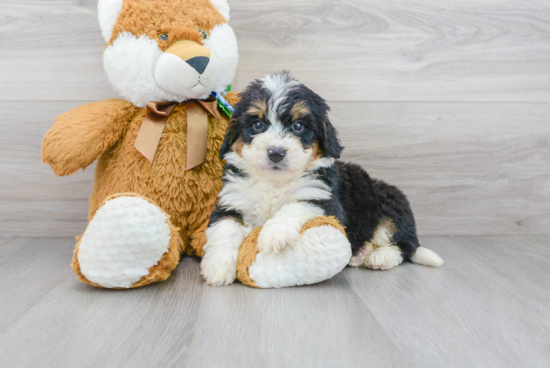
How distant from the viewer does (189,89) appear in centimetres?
178

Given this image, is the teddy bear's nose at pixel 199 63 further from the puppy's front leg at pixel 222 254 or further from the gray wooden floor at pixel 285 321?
the gray wooden floor at pixel 285 321

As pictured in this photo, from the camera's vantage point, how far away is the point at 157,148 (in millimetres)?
1841

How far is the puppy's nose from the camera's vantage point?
152cm

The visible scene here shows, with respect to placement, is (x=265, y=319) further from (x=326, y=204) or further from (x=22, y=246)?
(x=22, y=246)

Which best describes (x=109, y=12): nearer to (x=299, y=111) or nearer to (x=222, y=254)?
(x=299, y=111)

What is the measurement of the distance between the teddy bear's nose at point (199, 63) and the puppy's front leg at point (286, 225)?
647 mm

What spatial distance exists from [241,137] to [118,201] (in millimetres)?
509

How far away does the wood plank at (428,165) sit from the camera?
7.65ft

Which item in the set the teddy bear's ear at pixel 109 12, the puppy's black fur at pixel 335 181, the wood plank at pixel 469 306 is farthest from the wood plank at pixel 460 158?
the teddy bear's ear at pixel 109 12

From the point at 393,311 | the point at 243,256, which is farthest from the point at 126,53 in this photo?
the point at 393,311

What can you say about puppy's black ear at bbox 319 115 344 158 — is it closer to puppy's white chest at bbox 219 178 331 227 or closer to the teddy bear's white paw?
puppy's white chest at bbox 219 178 331 227

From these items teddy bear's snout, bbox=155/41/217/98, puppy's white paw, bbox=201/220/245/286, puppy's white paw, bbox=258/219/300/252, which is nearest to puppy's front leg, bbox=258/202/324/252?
puppy's white paw, bbox=258/219/300/252

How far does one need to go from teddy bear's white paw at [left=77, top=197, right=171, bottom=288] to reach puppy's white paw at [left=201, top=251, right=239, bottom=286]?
0.63ft

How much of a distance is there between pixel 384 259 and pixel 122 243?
1.10 m
